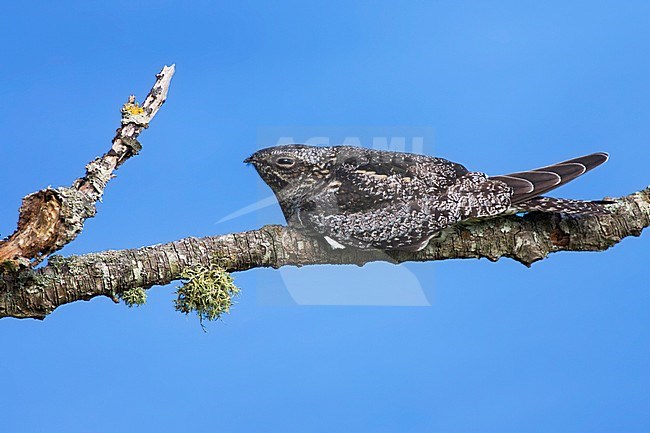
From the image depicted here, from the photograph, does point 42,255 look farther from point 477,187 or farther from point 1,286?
point 477,187

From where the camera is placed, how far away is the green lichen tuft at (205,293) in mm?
3953

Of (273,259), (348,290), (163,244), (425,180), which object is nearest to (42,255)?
(163,244)

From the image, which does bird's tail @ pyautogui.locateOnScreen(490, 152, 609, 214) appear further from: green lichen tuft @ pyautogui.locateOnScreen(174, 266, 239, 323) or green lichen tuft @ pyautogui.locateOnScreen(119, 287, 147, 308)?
green lichen tuft @ pyautogui.locateOnScreen(119, 287, 147, 308)

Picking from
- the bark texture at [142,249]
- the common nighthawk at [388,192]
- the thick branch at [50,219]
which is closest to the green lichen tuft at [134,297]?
the bark texture at [142,249]

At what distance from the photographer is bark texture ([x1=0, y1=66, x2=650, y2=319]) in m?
3.84

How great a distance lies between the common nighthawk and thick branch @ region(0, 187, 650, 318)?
0.14m

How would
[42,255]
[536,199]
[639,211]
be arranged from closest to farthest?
1. [42,255]
2. [536,199]
3. [639,211]

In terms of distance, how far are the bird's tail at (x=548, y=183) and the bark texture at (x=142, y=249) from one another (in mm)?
167

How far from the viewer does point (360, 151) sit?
4180 millimetres

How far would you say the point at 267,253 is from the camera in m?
4.11

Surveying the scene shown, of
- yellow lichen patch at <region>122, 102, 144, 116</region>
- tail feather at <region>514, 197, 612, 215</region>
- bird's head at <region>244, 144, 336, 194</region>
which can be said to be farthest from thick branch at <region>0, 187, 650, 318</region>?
yellow lichen patch at <region>122, 102, 144, 116</region>

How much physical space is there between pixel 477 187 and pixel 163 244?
160 centimetres

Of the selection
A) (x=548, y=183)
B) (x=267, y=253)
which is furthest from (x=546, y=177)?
(x=267, y=253)

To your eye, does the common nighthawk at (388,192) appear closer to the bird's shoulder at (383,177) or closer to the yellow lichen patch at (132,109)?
the bird's shoulder at (383,177)
